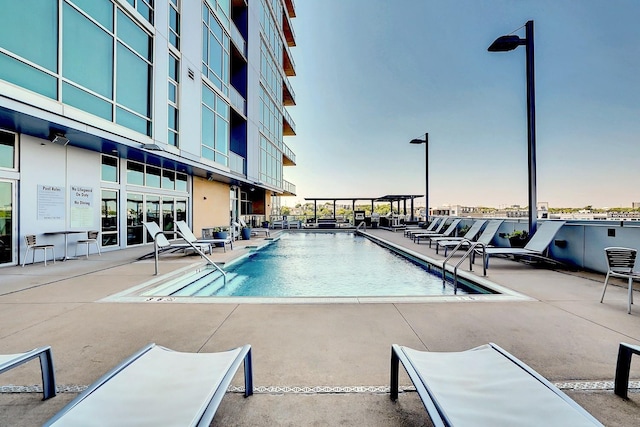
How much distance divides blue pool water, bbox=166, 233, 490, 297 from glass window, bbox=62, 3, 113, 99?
5.21 meters

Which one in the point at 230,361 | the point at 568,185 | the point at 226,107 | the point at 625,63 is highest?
the point at 625,63

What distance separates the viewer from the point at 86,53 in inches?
272

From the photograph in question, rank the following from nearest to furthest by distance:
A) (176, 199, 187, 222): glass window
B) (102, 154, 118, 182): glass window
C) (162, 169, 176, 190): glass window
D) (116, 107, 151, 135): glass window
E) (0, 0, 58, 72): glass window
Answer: (0, 0, 58, 72): glass window
(116, 107, 151, 135): glass window
(102, 154, 118, 182): glass window
(162, 169, 176, 190): glass window
(176, 199, 187, 222): glass window

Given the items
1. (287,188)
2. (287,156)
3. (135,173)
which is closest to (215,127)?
(135,173)

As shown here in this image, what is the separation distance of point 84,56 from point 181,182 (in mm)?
6251

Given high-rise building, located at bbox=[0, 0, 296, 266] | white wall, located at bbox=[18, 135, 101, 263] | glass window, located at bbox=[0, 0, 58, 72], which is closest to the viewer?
glass window, located at bbox=[0, 0, 58, 72]

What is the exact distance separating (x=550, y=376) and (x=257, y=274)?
596 cm

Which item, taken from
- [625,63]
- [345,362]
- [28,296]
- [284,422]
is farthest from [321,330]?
[625,63]

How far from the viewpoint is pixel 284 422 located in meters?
1.69

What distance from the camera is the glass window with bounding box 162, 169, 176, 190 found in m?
11.6

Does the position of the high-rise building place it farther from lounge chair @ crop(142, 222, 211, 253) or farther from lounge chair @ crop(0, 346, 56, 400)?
lounge chair @ crop(0, 346, 56, 400)

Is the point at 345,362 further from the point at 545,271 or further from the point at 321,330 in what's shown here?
the point at 545,271

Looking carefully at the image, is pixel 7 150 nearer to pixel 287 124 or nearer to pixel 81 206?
pixel 81 206

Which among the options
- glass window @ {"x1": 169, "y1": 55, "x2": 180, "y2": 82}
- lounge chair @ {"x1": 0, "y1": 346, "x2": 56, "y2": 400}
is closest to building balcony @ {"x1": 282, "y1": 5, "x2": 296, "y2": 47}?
glass window @ {"x1": 169, "y1": 55, "x2": 180, "y2": 82}
